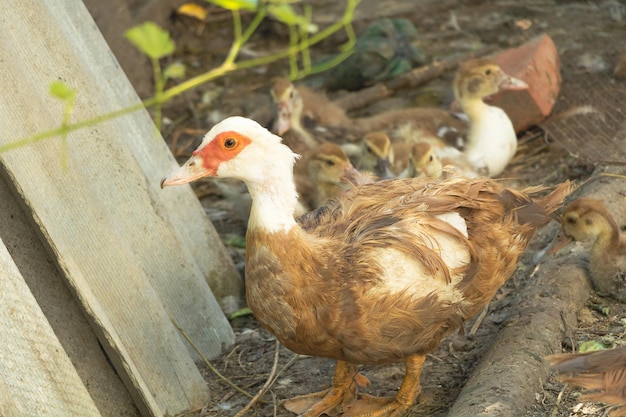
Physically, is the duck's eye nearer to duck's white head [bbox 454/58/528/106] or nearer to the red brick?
duck's white head [bbox 454/58/528/106]

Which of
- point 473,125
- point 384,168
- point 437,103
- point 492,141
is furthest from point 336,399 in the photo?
point 437,103

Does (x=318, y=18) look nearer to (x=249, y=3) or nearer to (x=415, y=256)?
(x=415, y=256)

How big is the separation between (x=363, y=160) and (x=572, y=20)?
11.8ft

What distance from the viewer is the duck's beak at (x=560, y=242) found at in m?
4.94

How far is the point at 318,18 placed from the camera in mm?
9031

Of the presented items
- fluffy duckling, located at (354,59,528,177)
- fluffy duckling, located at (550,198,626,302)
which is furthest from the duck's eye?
fluffy duckling, located at (354,59,528,177)

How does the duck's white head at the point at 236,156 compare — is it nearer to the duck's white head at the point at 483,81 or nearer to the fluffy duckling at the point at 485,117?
the fluffy duckling at the point at 485,117

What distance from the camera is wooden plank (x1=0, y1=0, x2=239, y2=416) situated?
149 inches

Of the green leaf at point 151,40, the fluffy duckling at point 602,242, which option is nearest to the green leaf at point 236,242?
the fluffy duckling at point 602,242

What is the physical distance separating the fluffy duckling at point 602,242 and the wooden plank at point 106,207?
194cm

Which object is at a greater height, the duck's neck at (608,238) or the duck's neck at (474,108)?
the duck's neck at (608,238)

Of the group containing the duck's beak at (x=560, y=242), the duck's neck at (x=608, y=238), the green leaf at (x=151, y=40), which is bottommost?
the duck's beak at (x=560, y=242)

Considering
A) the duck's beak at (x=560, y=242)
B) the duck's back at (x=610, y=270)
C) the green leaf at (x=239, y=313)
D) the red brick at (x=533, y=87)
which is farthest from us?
the red brick at (x=533, y=87)

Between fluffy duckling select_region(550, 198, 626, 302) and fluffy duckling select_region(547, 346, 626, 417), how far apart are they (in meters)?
1.72
